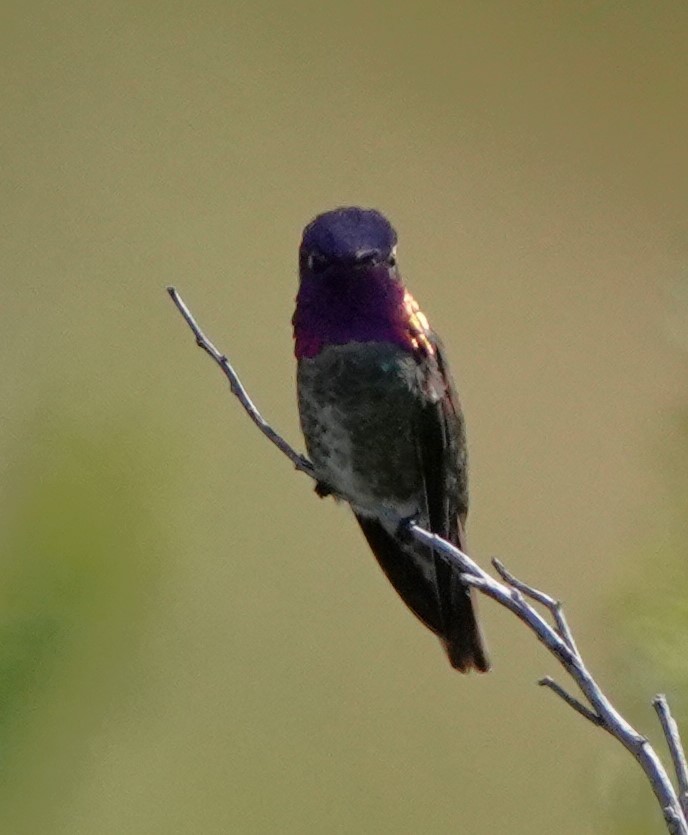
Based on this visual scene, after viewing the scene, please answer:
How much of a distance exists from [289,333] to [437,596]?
886mm

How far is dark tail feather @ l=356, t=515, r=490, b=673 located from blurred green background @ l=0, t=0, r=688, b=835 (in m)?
0.62

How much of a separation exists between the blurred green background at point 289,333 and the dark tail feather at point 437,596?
0.62 metres

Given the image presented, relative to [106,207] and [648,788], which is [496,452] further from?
[648,788]

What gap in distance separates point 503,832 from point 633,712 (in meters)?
1.04

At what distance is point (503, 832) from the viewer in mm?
2150

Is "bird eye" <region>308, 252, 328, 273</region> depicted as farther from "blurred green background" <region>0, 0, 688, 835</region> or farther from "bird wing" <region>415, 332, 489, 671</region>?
"blurred green background" <region>0, 0, 688, 835</region>

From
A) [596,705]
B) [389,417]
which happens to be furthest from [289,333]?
[596,705]

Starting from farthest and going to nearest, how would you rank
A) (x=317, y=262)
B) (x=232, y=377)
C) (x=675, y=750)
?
(x=317, y=262) < (x=232, y=377) < (x=675, y=750)

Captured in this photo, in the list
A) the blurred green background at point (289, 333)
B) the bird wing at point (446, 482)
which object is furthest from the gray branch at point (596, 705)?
the blurred green background at point (289, 333)

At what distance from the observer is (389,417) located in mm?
1289

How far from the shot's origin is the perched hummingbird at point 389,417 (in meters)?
1.24

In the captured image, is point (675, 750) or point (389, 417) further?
point (389, 417)

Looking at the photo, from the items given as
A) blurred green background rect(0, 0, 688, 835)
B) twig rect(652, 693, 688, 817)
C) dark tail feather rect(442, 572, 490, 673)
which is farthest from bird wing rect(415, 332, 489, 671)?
blurred green background rect(0, 0, 688, 835)

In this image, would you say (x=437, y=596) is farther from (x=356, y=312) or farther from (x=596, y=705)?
(x=596, y=705)
